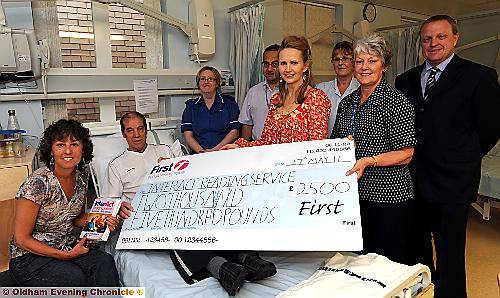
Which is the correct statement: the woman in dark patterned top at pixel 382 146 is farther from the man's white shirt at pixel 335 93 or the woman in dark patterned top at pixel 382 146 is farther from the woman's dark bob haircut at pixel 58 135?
the woman's dark bob haircut at pixel 58 135

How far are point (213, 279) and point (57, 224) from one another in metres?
0.83

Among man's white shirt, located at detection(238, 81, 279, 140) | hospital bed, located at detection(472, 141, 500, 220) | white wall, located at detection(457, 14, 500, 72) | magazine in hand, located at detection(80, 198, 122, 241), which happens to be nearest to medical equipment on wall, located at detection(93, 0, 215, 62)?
man's white shirt, located at detection(238, 81, 279, 140)

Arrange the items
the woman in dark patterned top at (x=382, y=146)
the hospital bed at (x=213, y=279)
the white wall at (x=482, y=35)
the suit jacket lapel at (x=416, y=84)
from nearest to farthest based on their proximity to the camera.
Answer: the hospital bed at (x=213, y=279) < the woman in dark patterned top at (x=382, y=146) < the suit jacket lapel at (x=416, y=84) < the white wall at (x=482, y=35)

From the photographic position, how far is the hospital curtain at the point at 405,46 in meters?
4.30

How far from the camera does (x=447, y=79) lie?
1.98 meters

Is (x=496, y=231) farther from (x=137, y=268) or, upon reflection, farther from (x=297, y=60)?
(x=137, y=268)

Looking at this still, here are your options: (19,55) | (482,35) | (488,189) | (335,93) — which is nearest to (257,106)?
(335,93)

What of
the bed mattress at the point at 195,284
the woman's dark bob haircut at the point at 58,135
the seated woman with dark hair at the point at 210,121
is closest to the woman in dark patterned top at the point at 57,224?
the woman's dark bob haircut at the point at 58,135

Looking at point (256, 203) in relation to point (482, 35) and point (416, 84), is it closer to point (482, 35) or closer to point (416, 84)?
point (416, 84)

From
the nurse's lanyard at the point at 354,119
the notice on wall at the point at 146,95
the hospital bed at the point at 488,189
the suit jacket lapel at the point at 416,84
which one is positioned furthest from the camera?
the hospital bed at the point at 488,189

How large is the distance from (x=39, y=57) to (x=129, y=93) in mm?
711

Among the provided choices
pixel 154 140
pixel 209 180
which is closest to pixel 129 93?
pixel 154 140

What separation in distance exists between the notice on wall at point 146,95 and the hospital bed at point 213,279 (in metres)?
1.31

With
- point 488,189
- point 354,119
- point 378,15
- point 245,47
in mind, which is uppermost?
point 378,15
